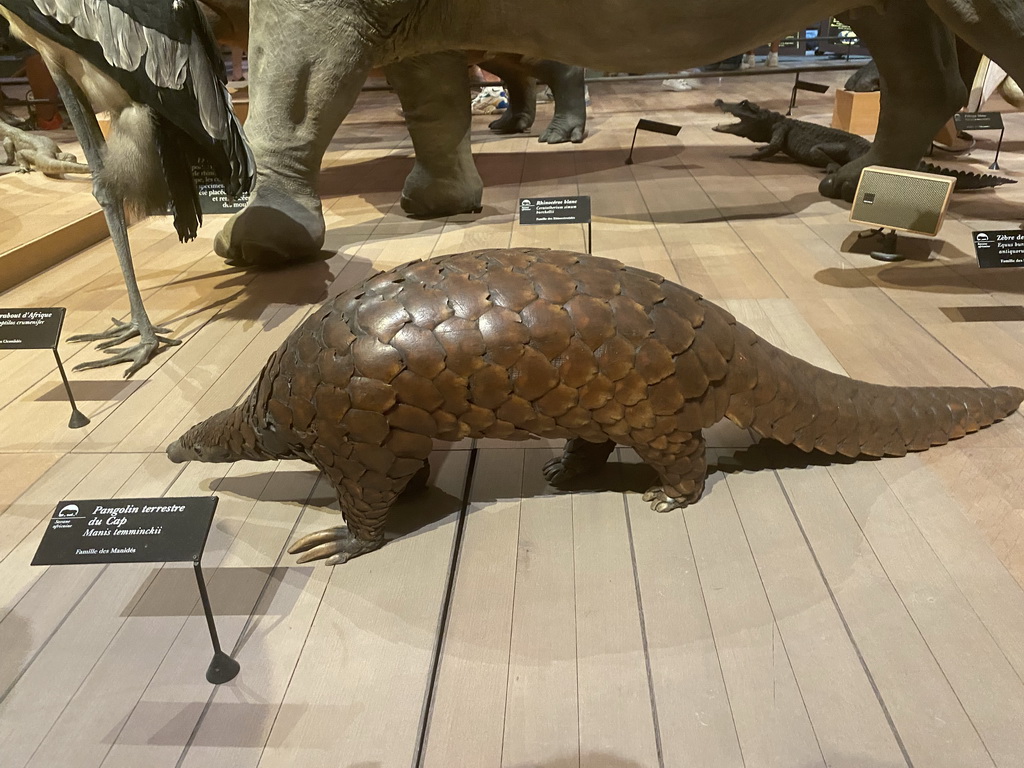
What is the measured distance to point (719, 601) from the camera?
4.07 feet

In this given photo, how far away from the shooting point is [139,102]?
1901 millimetres

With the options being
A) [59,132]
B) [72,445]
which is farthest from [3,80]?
[72,445]

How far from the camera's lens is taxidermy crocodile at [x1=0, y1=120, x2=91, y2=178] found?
3920 millimetres

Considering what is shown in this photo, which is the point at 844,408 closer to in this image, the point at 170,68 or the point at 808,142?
the point at 170,68

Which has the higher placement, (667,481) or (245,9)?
(245,9)

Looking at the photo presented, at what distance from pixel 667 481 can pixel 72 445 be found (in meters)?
1.35

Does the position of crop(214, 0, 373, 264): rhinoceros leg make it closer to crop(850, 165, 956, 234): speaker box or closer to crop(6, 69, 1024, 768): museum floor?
crop(6, 69, 1024, 768): museum floor

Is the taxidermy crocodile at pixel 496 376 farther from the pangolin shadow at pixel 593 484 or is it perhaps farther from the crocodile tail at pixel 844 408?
the pangolin shadow at pixel 593 484

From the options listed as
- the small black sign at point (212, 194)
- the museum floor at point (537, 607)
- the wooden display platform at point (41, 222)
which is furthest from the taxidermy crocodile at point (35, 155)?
→ the museum floor at point (537, 607)

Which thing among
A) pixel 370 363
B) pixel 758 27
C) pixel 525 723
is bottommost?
pixel 525 723

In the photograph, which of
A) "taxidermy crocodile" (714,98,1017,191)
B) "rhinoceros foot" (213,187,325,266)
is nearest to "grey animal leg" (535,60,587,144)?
"taxidermy crocodile" (714,98,1017,191)

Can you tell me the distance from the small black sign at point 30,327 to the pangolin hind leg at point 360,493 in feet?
→ 2.87

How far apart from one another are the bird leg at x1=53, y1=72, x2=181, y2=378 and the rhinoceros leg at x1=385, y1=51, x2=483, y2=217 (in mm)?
1410

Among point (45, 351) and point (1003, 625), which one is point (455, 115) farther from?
point (1003, 625)
